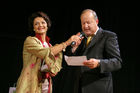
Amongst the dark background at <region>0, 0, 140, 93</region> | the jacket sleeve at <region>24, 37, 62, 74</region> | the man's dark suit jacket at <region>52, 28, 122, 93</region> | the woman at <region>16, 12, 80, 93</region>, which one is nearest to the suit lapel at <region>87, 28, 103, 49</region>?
the man's dark suit jacket at <region>52, 28, 122, 93</region>

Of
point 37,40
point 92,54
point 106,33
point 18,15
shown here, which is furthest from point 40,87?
point 18,15

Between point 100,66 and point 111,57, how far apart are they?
156 mm

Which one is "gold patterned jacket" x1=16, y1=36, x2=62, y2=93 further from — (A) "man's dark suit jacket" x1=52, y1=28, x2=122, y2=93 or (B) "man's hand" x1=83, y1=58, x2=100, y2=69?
(B) "man's hand" x1=83, y1=58, x2=100, y2=69

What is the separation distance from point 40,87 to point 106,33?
82 centimetres

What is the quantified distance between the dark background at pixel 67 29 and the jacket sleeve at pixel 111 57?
1.55m

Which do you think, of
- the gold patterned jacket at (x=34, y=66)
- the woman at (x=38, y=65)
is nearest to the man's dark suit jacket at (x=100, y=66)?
the woman at (x=38, y=65)

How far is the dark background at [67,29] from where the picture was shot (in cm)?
335

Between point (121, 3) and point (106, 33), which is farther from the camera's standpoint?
point (121, 3)

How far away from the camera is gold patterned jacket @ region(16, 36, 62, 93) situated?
2.09 m

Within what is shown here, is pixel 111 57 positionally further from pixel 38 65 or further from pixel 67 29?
pixel 67 29

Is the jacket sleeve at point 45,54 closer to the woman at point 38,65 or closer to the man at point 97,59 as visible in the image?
the woman at point 38,65

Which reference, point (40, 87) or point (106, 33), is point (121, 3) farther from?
point (40, 87)

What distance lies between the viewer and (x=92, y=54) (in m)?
1.89

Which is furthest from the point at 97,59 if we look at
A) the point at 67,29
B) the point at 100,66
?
the point at 67,29
